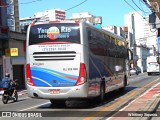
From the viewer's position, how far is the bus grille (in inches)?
617

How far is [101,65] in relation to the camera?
1838 cm

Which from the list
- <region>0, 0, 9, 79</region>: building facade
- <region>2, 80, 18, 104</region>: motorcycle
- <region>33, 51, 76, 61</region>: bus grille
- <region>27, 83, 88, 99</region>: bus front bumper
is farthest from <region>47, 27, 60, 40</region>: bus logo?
<region>0, 0, 9, 79</region>: building facade

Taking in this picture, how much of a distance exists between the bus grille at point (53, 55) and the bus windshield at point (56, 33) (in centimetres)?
44

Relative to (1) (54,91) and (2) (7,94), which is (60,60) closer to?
(1) (54,91)

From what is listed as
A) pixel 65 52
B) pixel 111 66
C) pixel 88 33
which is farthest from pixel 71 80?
pixel 111 66

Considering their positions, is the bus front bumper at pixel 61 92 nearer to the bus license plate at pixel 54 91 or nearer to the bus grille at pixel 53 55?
the bus license plate at pixel 54 91

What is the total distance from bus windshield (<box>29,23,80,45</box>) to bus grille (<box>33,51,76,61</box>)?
0.44m

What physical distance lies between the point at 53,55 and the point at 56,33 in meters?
0.89

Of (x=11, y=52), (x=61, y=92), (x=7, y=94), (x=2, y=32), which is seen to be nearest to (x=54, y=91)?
(x=61, y=92)

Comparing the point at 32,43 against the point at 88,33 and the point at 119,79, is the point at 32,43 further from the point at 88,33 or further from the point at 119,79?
the point at 119,79

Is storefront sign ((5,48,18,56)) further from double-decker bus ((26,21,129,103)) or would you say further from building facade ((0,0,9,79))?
double-decker bus ((26,21,129,103))

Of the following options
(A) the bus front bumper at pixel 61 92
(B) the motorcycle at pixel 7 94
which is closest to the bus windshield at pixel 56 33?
(A) the bus front bumper at pixel 61 92

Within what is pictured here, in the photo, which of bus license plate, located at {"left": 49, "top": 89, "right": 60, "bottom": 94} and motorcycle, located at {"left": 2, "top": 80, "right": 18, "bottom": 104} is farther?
motorcycle, located at {"left": 2, "top": 80, "right": 18, "bottom": 104}

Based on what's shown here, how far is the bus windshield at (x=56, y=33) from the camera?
1579cm
